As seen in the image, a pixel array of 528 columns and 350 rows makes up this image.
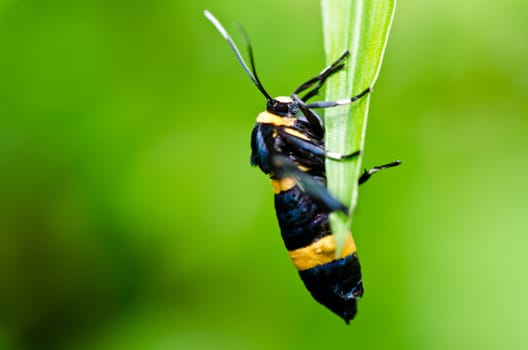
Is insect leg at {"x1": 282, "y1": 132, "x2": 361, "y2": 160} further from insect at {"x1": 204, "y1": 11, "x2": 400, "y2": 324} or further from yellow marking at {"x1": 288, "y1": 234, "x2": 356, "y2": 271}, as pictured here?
yellow marking at {"x1": 288, "y1": 234, "x2": 356, "y2": 271}

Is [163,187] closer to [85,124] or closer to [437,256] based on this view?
[85,124]

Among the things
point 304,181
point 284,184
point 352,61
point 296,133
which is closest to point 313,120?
point 296,133

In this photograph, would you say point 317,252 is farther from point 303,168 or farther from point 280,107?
point 280,107

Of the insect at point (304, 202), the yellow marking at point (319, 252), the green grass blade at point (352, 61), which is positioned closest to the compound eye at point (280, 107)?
the insect at point (304, 202)

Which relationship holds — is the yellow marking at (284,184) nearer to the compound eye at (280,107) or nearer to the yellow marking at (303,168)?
the yellow marking at (303,168)

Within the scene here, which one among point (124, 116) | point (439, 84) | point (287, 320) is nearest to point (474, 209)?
point (439, 84)
